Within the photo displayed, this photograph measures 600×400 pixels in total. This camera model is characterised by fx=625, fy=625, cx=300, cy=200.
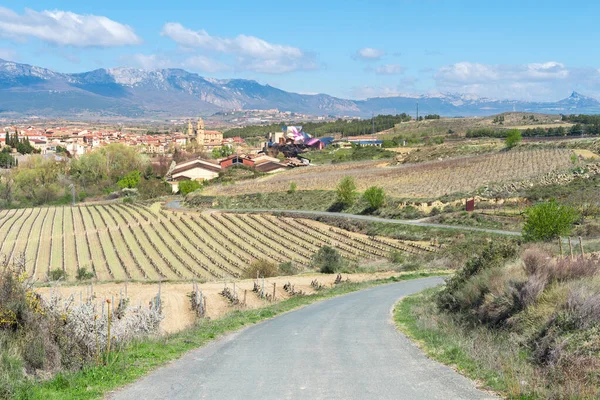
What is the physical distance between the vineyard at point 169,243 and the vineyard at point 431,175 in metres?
18.4

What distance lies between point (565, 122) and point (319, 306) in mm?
145889

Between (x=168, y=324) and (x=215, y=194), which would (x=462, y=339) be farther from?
(x=215, y=194)

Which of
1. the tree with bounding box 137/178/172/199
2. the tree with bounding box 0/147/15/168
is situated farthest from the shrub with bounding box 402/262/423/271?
the tree with bounding box 0/147/15/168

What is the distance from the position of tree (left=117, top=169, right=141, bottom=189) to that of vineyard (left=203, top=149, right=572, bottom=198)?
747 inches

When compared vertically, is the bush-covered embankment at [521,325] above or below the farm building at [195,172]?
above

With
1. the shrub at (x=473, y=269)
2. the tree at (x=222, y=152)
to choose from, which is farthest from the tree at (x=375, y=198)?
the tree at (x=222, y=152)

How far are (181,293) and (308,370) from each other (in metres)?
15.5

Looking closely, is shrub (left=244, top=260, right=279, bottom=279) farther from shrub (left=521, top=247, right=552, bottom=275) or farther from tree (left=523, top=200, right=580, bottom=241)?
shrub (left=521, top=247, right=552, bottom=275)

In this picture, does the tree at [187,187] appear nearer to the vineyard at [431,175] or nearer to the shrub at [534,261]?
the vineyard at [431,175]

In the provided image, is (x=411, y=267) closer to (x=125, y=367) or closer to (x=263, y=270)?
(x=263, y=270)

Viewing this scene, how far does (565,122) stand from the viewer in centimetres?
14900

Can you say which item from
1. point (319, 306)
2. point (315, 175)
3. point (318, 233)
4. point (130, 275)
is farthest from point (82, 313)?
point (315, 175)

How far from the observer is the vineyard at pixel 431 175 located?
232 feet

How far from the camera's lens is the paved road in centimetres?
783
